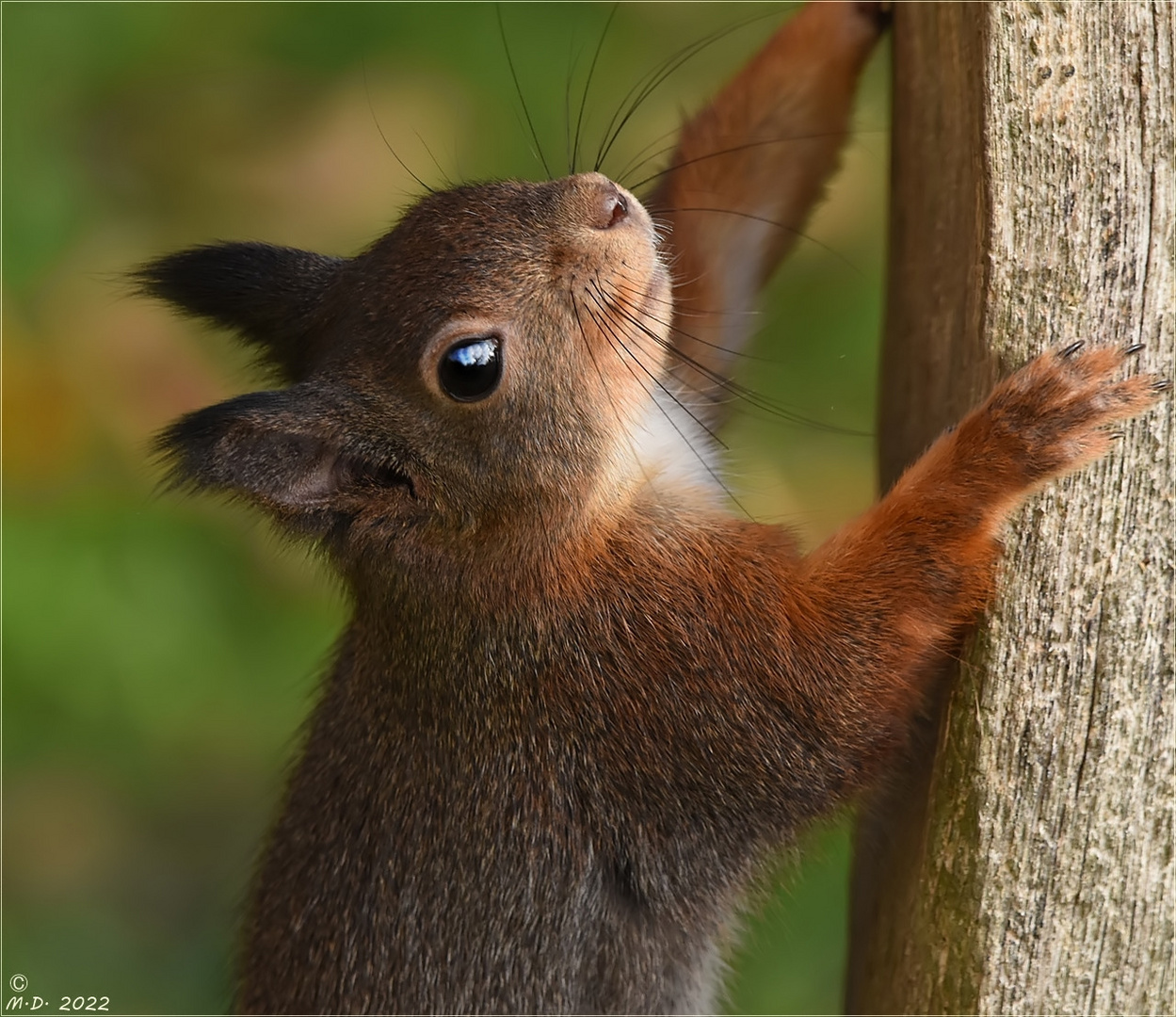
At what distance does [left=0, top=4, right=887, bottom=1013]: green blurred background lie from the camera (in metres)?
4.71

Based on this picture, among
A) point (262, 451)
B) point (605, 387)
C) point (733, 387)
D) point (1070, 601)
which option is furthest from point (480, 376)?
point (1070, 601)

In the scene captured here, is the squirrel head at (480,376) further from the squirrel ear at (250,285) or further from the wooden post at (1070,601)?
the wooden post at (1070,601)

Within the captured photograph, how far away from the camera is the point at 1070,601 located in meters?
2.51

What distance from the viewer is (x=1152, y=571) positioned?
8.11 ft

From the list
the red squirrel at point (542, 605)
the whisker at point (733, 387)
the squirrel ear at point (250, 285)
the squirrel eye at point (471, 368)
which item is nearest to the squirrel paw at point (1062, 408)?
the red squirrel at point (542, 605)

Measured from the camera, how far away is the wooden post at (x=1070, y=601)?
2.46 meters

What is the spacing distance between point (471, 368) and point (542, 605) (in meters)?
0.61

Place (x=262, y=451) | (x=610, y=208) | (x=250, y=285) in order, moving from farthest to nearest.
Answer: (x=250, y=285) < (x=610, y=208) < (x=262, y=451)

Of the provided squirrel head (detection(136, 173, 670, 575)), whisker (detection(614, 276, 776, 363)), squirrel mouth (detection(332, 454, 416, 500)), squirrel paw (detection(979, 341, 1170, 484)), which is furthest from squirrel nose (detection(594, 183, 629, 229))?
squirrel paw (detection(979, 341, 1170, 484))

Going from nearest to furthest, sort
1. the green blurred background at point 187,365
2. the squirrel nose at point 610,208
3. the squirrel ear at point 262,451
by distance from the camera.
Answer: the squirrel ear at point 262,451, the squirrel nose at point 610,208, the green blurred background at point 187,365

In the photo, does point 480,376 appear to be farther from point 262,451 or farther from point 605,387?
point 262,451

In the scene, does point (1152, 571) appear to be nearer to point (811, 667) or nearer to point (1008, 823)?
point (1008, 823)

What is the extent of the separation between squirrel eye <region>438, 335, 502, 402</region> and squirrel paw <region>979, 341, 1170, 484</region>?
1.12 m

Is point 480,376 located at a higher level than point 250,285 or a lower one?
lower
